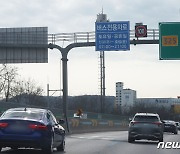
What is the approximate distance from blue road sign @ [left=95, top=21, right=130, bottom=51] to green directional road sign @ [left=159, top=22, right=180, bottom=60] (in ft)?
8.06

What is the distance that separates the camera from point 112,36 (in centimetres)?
3628

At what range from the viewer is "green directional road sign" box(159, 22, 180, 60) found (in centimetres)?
3456

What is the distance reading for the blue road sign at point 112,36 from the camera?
36188mm

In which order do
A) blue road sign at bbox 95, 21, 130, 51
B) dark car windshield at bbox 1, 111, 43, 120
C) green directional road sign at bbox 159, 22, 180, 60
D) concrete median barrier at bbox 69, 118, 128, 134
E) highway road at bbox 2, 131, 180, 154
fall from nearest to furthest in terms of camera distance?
dark car windshield at bbox 1, 111, 43, 120
highway road at bbox 2, 131, 180, 154
green directional road sign at bbox 159, 22, 180, 60
blue road sign at bbox 95, 21, 130, 51
concrete median barrier at bbox 69, 118, 128, 134

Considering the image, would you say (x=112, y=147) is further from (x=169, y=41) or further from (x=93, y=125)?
(x=93, y=125)

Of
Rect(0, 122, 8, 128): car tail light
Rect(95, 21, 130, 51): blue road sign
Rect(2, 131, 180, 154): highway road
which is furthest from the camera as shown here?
Rect(95, 21, 130, 51): blue road sign

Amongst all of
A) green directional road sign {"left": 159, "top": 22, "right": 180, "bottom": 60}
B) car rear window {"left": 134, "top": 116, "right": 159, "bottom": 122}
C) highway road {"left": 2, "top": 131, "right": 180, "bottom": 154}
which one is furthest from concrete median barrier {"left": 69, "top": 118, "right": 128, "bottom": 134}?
highway road {"left": 2, "top": 131, "right": 180, "bottom": 154}

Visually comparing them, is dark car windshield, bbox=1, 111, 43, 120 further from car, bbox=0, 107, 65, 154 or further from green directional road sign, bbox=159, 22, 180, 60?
green directional road sign, bbox=159, 22, 180, 60

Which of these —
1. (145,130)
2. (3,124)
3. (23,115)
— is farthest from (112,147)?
(3,124)

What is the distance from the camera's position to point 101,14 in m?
83.7

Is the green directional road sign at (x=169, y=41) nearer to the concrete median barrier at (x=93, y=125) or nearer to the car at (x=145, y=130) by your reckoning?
the car at (x=145, y=130)

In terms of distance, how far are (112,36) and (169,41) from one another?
4009 millimetres

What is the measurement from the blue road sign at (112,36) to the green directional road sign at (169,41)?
2457 mm

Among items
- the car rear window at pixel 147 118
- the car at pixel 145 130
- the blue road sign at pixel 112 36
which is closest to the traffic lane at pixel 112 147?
the car at pixel 145 130
